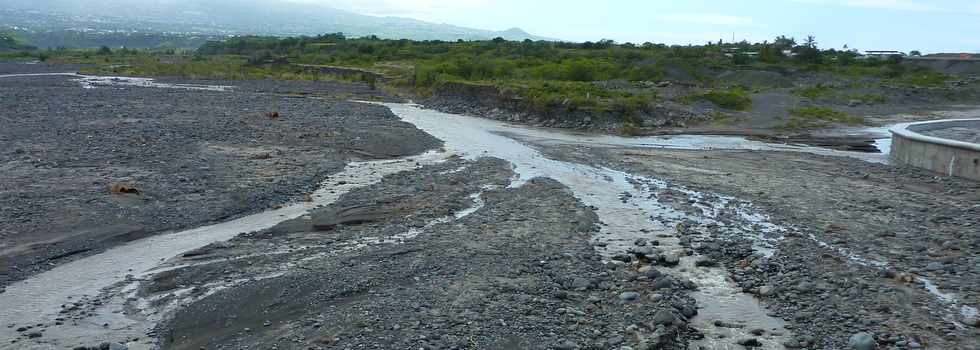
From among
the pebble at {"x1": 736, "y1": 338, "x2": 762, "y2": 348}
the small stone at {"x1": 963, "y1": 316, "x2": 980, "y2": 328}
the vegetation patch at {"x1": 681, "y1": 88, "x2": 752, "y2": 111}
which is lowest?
the pebble at {"x1": 736, "y1": 338, "x2": 762, "y2": 348}

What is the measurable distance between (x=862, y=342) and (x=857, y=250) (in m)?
5.33

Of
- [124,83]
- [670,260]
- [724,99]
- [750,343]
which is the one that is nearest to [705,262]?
[670,260]

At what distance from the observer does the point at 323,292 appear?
11.5 m

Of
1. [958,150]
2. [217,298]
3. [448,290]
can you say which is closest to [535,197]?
[448,290]

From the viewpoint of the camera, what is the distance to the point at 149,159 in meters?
21.2

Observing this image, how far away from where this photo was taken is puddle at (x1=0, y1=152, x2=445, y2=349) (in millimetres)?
9852

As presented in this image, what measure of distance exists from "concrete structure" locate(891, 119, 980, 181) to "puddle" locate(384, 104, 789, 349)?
881cm

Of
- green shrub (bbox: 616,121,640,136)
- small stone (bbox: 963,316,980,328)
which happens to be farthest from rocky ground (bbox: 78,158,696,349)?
green shrub (bbox: 616,121,640,136)

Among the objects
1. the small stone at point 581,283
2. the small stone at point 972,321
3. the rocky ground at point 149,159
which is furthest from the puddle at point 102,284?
the small stone at point 972,321

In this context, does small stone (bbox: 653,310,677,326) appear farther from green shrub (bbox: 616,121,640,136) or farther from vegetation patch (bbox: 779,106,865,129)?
vegetation patch (bbox: 779,106,865,129)

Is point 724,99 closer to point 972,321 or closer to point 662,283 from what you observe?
point 662,283

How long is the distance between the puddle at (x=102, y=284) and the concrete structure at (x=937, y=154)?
1886cm

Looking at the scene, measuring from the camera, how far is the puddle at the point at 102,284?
32.3 ft

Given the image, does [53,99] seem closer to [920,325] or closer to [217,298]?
[217,298]
